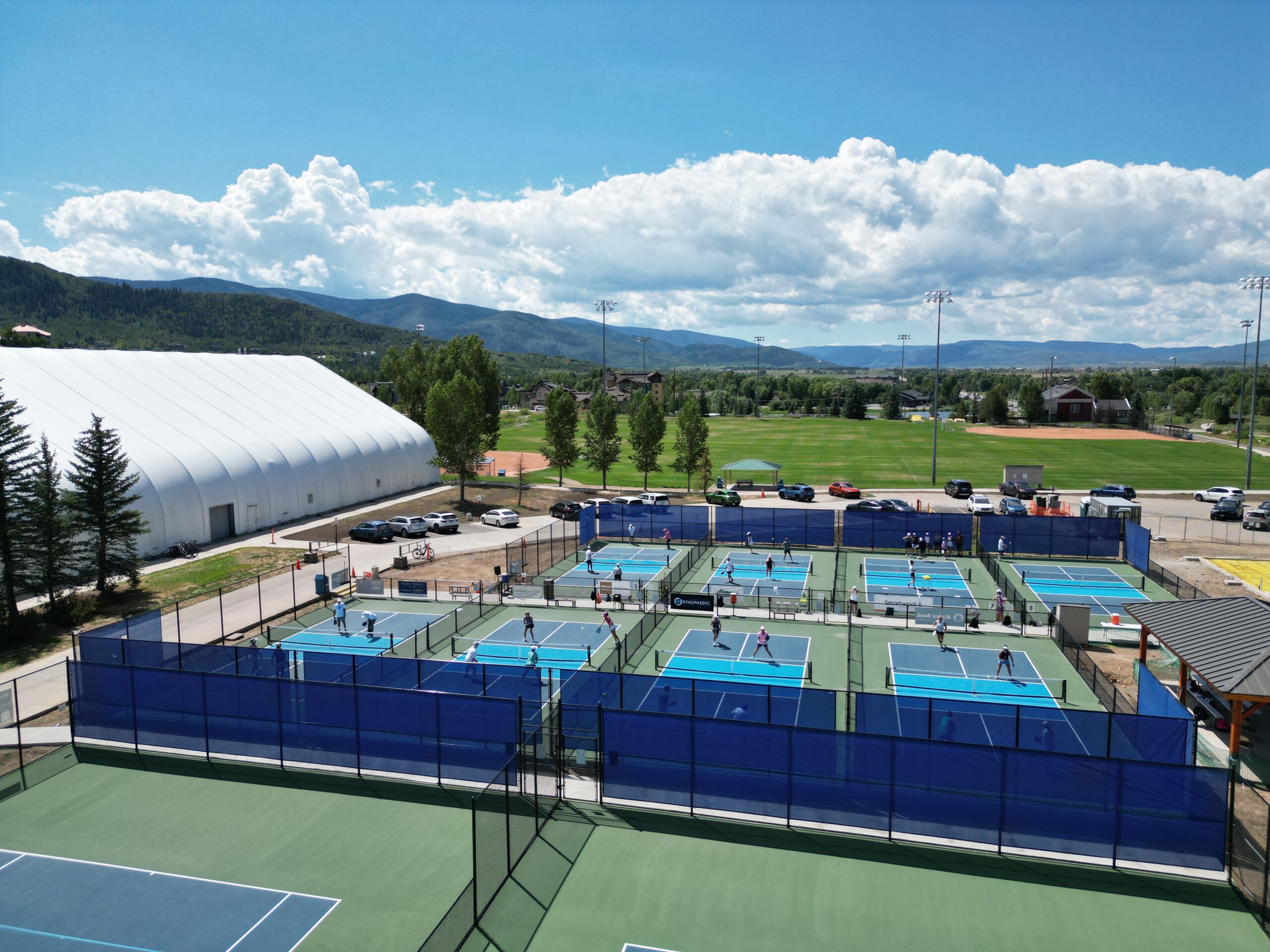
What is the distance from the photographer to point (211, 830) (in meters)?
16.8

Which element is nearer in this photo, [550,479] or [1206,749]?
[1206,749]

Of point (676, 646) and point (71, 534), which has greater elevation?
point (71, 534)

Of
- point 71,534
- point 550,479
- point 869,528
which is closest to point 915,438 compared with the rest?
point 550,479

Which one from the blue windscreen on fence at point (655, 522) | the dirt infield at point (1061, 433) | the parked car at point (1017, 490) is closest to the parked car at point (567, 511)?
the blue windscreen on fence at point (655, 522)

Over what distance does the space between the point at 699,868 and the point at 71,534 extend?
31592 millimetres

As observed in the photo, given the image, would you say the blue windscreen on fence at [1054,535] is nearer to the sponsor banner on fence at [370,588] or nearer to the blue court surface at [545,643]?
the blue court surface at [545,643]

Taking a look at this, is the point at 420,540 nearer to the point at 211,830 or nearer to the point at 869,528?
the point at 869,528

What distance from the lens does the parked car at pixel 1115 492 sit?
197 feet

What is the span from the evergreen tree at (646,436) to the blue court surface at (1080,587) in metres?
33.3

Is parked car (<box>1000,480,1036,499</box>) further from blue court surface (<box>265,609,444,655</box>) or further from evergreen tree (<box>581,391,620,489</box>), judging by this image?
blue court surface (<box>265,609,444,655</box>)

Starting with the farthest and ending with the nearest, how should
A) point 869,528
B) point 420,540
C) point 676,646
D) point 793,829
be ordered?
point 420,540 → point 869,528 → point 676,646 → point 793,829

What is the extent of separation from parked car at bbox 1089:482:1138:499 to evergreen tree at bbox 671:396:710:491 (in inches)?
1178

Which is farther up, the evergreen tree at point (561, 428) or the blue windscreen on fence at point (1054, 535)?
the evergreen tree at point (561, 428)

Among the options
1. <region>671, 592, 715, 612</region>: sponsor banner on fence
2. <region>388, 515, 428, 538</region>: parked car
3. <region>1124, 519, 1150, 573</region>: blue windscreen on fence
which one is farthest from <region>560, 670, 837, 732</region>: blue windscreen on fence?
<region>388, 515, 428, 538</region>: parked car
